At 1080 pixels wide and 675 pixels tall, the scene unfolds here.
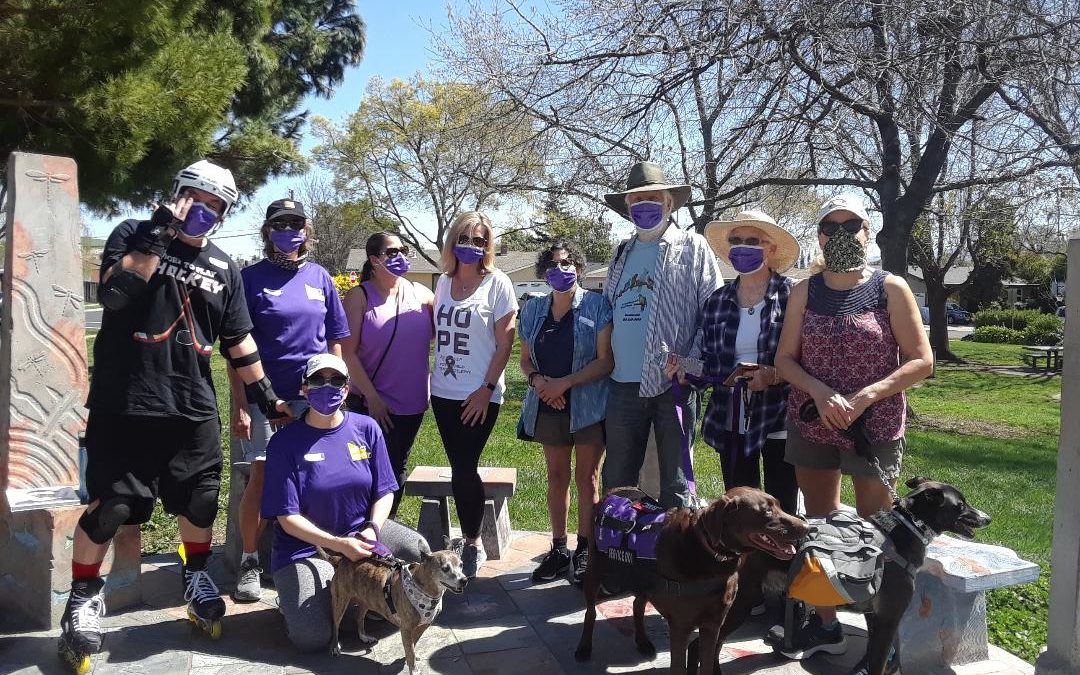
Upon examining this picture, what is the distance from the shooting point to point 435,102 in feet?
104

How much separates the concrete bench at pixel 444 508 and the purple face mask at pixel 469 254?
4.69 feet

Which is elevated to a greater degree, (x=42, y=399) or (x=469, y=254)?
(x=469, y=254)

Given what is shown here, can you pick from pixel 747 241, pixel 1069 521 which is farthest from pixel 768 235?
pixel 1069 521

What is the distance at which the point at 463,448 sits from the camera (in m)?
4.61

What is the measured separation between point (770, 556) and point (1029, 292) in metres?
62.4

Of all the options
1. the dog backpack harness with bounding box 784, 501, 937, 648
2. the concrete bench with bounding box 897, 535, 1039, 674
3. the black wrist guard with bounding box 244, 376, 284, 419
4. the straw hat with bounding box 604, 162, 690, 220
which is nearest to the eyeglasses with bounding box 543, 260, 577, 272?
the straw hat with bounding box 604, 162, 690, 220

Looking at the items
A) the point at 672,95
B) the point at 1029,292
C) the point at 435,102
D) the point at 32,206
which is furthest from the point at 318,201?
the point at 1029,292

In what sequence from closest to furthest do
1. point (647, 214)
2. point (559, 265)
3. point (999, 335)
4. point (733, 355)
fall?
1. point (733, 355)
2. point (647, 214)
3. point (559, 265)
4. point (999, 335)

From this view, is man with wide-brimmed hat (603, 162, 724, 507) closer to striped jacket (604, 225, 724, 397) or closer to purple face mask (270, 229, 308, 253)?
striped jacket (604, 225, 724, 397)

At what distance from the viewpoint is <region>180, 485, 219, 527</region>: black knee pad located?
3854 mm

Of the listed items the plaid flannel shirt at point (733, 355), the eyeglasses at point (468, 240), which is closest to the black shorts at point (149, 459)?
the eyeglasses at point (468, 240)

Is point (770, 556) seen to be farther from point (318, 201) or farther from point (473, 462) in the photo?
point (318, 201)

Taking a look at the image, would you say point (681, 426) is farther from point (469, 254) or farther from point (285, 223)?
point (285, 223)

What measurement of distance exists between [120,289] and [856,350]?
3205 mm
